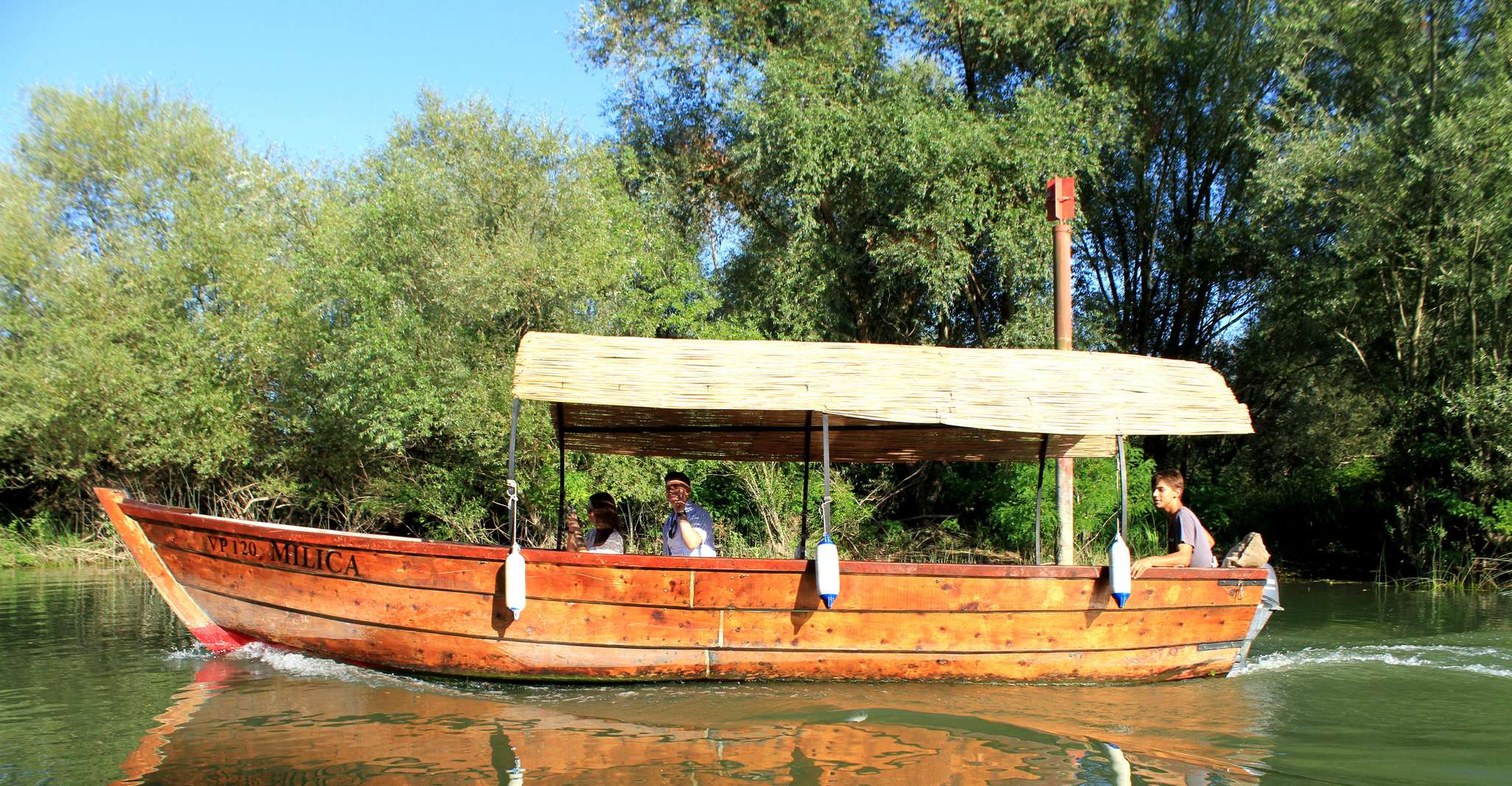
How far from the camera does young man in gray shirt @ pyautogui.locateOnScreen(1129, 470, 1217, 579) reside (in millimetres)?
7848

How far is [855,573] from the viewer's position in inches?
289

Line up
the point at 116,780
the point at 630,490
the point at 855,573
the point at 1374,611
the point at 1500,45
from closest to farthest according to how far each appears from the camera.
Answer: the point at 116,780, the point at 855,573, the point at 1374,611, the point at 1500,45, the point at 630,490

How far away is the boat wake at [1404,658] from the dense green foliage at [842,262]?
5.28 m

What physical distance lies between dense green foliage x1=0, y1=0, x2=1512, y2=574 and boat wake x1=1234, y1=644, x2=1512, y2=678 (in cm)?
528

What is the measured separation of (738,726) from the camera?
250 inches

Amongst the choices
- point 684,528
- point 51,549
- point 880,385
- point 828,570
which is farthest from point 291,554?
point 51,549

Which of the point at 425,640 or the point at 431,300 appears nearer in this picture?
the point at 425,640

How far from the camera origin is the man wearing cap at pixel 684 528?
786cm

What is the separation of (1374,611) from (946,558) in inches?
230

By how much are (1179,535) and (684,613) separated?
154 inches

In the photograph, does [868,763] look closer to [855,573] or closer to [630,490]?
[855,573]

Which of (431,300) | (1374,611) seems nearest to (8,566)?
(431,300)

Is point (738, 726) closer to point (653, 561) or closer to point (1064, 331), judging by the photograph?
point (653, 561)

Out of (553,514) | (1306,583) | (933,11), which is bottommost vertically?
(1306,583)
